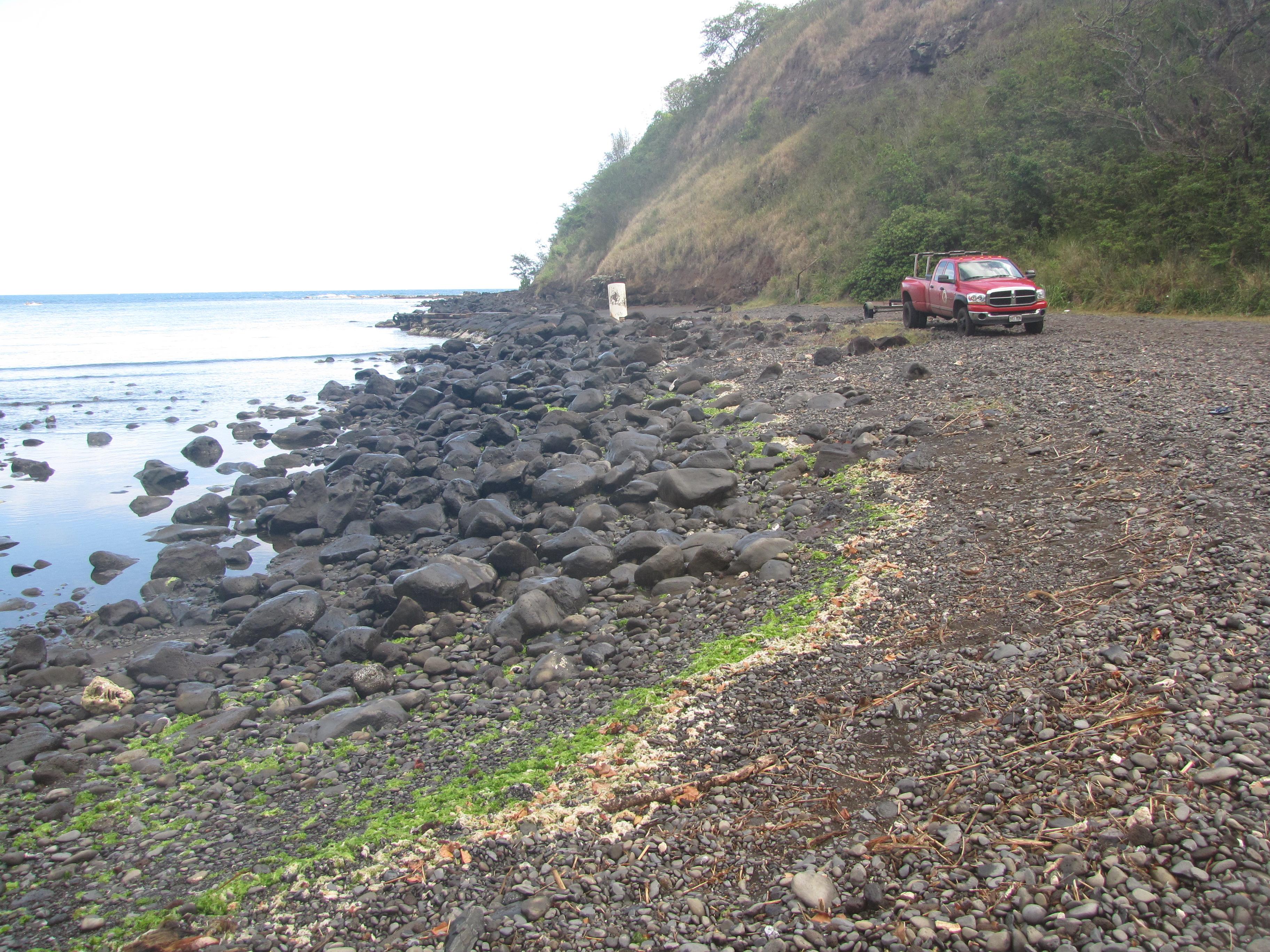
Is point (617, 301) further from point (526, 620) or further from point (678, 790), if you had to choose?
point (678, 790)

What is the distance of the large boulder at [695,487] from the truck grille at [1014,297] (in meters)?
9.01

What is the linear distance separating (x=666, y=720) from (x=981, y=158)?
26219mm

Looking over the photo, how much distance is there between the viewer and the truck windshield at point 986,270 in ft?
51.9

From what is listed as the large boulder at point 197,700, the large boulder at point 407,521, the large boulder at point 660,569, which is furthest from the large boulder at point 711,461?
the large boulder at point 197,700

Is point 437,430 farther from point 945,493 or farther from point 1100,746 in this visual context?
point 1100,746

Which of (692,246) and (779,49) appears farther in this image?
(779,49)

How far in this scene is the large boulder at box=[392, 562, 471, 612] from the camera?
279 inches

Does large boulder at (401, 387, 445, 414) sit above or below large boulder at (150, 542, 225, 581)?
above

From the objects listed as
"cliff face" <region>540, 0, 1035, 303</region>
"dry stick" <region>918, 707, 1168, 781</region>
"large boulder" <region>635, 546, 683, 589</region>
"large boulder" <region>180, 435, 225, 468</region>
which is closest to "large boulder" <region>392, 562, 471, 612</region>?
"large boulder" <region>635, 546, 683, 589</region>

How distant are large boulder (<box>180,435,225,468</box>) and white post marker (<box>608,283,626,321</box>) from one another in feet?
63.6

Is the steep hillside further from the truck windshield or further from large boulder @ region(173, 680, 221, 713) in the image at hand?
large boulder @ region(173, 680, 221, 713)

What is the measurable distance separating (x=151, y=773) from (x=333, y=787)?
1.39 metres

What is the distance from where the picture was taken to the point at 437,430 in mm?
15766

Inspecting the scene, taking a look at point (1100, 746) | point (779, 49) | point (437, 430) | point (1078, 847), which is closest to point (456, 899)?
point (1078, 847)
